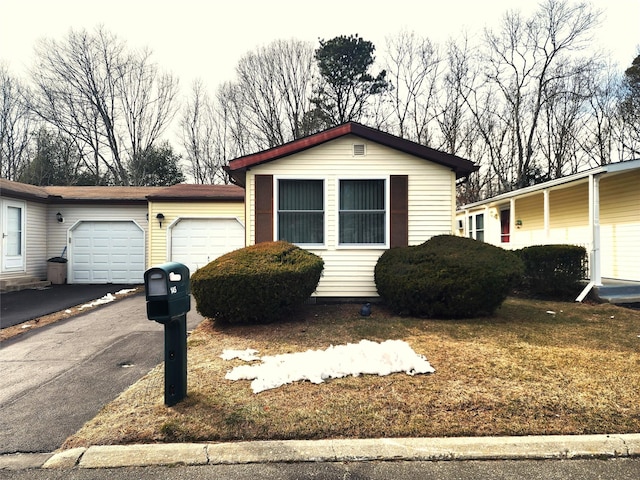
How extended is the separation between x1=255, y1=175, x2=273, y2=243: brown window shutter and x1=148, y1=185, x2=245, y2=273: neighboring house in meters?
4.33

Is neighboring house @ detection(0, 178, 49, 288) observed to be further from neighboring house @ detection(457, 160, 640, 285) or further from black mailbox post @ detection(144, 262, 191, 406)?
neighboring house @ detection(457, 160, 640, 285)

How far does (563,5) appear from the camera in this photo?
751 inches

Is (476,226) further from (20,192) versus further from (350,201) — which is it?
(20,192)

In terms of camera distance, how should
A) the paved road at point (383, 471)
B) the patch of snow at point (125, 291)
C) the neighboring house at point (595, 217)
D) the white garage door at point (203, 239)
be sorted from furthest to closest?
1. the white garage door at point (203, 239)
2. the patch of snow at point (125, 291)
3. the neighboring house at point (595, 217)
4. the paved road at point (383, 471)

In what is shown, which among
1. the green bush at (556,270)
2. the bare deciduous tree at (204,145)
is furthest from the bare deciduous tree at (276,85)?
the green bush at (556,270)

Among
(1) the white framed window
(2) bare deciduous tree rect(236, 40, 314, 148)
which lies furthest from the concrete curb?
(2) bare deciduous tree rect(236, 40, 314, 148)

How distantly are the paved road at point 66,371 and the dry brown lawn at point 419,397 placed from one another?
0.32 metres

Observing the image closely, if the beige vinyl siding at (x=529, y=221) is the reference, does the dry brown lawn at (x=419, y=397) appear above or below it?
below

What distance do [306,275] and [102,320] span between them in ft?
14.2

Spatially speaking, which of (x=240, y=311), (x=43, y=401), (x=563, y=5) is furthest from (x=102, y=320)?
(x=563, y=5)

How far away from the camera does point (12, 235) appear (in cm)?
1122

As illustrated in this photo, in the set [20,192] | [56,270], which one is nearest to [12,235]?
[20,192]

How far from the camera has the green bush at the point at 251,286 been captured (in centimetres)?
593

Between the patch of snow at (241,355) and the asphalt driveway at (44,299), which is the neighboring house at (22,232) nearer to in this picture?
the asphalt driveway at (44,299)
